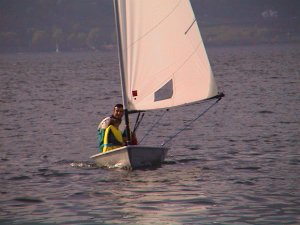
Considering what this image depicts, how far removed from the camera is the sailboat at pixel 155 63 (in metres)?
30.0

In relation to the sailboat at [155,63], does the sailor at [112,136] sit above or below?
below

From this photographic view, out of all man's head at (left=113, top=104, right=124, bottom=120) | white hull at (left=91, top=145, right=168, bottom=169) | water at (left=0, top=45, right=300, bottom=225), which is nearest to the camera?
water at (left=0, top=45, right=300, bottom=225)

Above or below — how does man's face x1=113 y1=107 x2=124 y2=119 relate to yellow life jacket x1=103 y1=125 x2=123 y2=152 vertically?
above

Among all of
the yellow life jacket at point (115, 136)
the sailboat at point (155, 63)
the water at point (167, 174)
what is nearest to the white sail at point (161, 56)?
the sailboat at point (155, 63)

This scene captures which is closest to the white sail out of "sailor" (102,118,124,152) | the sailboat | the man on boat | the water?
the sailboat

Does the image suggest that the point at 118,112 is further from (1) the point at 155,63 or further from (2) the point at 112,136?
(1) the point at 155,63

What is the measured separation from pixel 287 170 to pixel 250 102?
32558mm

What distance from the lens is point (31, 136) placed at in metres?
43.6

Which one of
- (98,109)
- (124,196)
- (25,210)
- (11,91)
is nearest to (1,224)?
(25,210)

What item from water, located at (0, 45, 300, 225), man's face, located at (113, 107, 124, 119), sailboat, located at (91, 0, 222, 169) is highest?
sailboat, located at (91, 0, 222, 169)

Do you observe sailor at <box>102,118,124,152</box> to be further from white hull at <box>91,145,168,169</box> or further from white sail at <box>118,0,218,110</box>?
white sail at <box>118,0,218,110</box>

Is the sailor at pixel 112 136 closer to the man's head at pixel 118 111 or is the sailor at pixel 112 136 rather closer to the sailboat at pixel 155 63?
the man's head at pixel 118 111

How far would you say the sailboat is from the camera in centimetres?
3005

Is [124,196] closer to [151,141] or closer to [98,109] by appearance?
[151,141]
